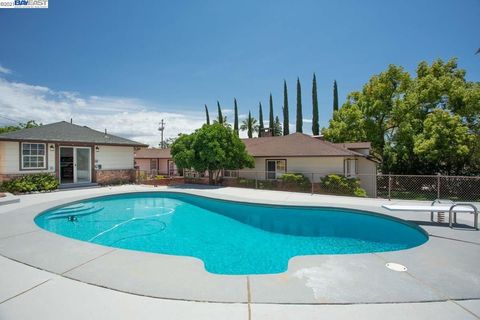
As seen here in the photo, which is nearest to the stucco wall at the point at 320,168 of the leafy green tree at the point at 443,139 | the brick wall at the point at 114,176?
the leafy green tree at the point at 443,139

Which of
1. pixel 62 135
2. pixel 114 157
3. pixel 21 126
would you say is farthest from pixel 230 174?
pixel 21 126

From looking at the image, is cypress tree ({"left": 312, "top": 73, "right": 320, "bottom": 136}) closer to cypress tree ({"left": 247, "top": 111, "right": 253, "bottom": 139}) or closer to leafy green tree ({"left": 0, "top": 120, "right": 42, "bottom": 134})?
cypress tree ({"left": 247, "top": 111, "right": 253, "bottom": 139})

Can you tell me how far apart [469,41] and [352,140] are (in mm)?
9382

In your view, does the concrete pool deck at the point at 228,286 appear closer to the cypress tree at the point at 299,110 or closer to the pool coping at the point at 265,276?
the pool coping at the point at 265,276

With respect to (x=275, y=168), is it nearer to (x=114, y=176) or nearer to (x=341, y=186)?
(x=341, y=186)

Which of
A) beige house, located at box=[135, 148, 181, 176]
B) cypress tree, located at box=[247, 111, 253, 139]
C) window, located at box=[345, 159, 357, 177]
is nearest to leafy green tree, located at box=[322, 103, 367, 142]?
window, located at box=[345, 159, 357, 177]

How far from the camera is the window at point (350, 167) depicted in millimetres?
16777

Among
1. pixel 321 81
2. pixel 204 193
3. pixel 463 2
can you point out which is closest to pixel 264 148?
pixel 204 193

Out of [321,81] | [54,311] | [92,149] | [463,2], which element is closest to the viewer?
[54,311]

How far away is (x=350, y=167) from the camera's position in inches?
696

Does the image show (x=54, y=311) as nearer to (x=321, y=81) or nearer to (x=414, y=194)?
(x=414, y=194)

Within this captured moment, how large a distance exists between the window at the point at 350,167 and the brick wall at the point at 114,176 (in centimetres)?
1545

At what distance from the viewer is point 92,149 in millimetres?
16531

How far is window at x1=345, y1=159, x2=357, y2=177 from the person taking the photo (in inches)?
660
